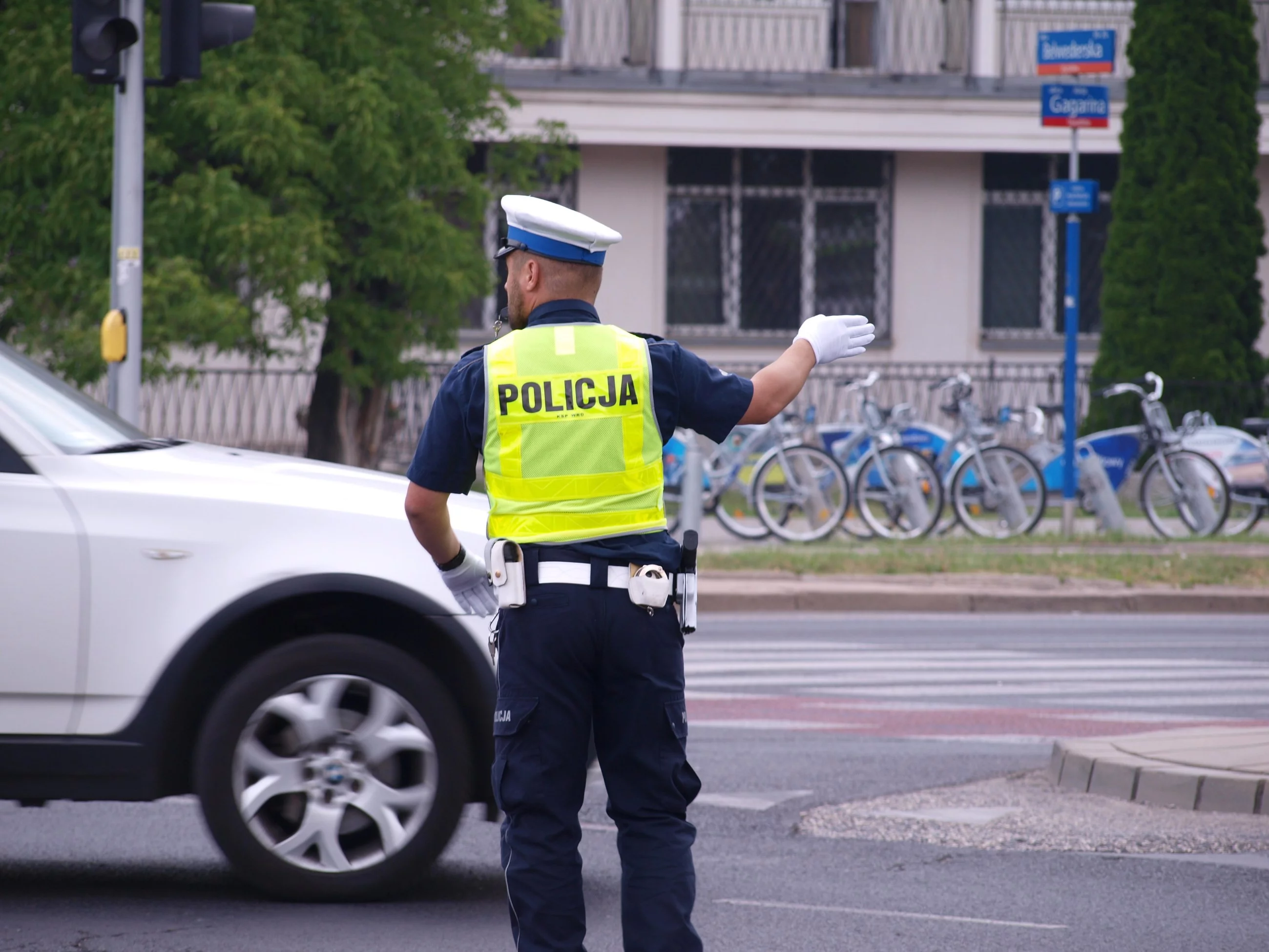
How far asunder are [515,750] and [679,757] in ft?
1.08

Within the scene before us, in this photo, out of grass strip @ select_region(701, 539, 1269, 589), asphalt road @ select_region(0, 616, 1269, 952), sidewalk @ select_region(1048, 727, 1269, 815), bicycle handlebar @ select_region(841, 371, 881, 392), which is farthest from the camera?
bicycle handlebar @ select_region(841, 371, 881, 392)

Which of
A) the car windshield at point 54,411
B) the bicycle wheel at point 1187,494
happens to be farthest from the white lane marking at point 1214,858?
the bicycle wheel at point 1187,494

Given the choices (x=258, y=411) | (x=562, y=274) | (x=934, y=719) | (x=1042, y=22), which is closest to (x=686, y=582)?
(x=562, y=274)

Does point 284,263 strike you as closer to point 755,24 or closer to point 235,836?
point 235,836

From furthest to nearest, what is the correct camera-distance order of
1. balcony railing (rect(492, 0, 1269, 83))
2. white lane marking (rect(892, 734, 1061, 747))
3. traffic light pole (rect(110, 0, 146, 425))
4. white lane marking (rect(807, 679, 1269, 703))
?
balcony railing (rect(492, 0, 1269, 83)), traffic light pole (rect(110, 0, 146, 425)), white lane marking (rect(807, 679, 1269, 703)), white lane marking (rect(892, 734, 1061, 747))

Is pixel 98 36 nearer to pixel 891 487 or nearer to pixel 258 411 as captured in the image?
pixel 891 487

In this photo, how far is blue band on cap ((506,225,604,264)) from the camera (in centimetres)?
380

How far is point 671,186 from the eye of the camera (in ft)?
83.9

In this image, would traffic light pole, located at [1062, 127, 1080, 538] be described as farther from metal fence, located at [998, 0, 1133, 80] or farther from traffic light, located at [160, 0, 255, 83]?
metal fence, located at [998, 0, 1133, 80]

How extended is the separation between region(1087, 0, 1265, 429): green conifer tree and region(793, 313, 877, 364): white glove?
1779 cm

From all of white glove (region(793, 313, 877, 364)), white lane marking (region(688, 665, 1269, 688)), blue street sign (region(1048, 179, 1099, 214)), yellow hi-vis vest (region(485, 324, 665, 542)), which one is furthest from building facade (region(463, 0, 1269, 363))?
yellow hi-vis vest (region(485, 324, 665, 542))

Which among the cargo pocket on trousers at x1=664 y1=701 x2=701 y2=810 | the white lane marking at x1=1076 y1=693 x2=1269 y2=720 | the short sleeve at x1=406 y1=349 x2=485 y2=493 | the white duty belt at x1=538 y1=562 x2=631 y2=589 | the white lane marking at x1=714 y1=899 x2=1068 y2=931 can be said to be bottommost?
the white lane marking at x1=1076 y1=693 x2=1269 y2=720

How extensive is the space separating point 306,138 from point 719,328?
39.2 ft

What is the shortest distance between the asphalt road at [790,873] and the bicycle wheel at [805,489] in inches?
280
